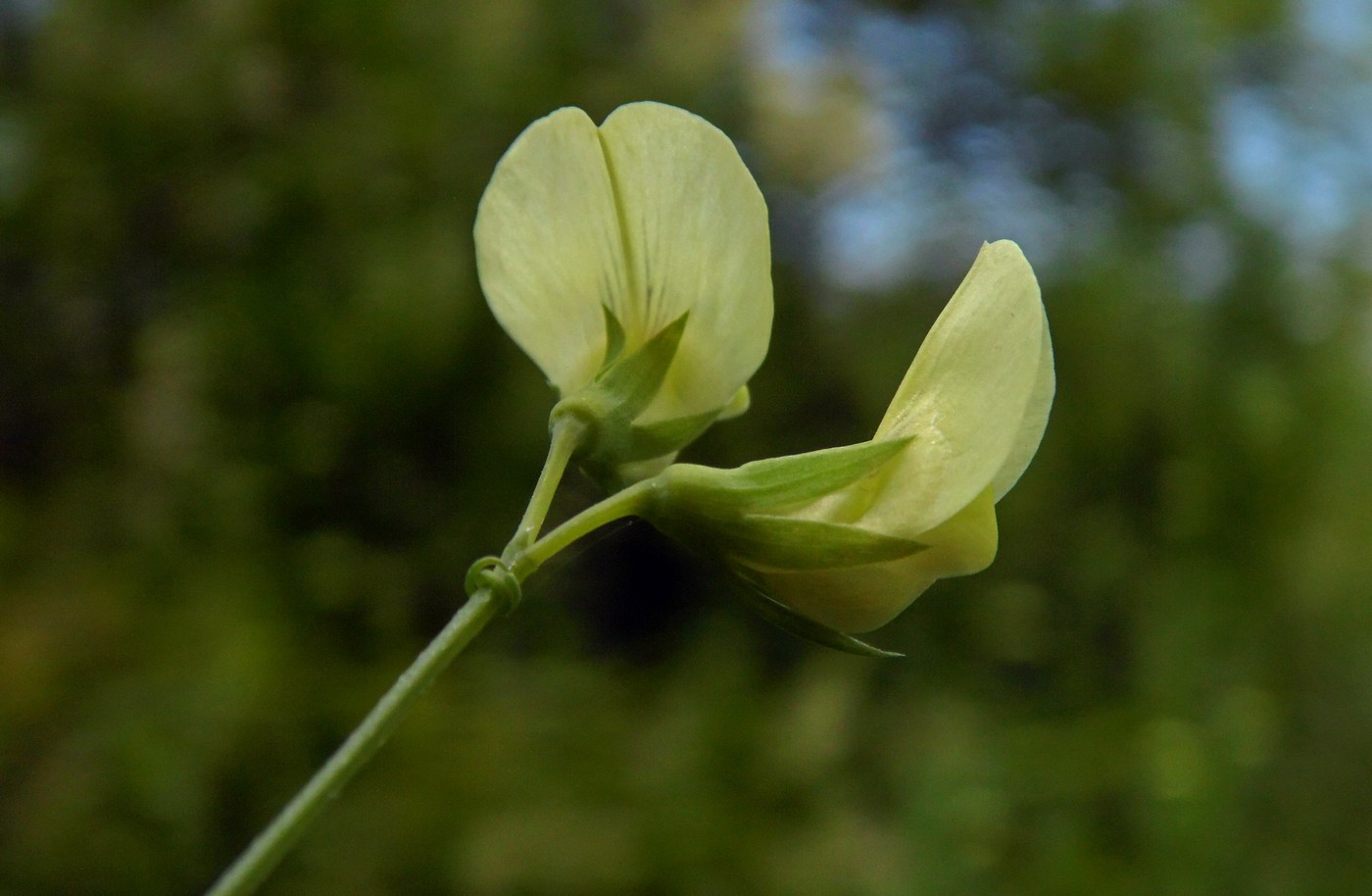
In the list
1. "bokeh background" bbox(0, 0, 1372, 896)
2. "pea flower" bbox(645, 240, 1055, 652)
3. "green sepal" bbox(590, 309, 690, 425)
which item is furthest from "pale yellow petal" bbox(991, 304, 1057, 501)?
"bokeh background" bbox(0, 0, 1372, 896)

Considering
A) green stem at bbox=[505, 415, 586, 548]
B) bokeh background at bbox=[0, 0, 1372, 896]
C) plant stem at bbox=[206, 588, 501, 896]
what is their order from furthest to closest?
bokeh background at bbox=[0, 0, 1372, 896] < green stem at bbox=[505, 415, 586, 548] < plant stem at bbox=[206, 588, 501, 896]

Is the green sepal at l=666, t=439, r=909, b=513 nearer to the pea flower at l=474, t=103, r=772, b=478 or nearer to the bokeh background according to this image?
the pea flower at l=474, t=103, r=772, b=478

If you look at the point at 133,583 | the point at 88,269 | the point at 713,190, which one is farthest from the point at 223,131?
the point at 713,190

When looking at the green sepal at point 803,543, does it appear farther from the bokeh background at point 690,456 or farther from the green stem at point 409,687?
the bokeh background at point 690,456

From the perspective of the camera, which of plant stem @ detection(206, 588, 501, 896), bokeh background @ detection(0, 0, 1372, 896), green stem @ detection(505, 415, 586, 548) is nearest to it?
plant stem @ detection(206, 588, 501, 896)

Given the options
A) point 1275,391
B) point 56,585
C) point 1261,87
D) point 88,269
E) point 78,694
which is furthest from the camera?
point 1261,87

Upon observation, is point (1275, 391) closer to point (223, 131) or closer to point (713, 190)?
point (223, 131)

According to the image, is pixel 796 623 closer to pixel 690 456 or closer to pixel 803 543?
pixel 803 543
